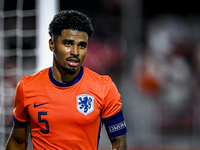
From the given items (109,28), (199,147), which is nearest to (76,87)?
(199,147)

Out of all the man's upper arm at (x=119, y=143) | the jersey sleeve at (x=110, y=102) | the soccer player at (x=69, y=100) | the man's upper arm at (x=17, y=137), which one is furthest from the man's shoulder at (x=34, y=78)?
the man's upper arm at (x=119, y=143)

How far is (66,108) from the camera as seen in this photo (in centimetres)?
164

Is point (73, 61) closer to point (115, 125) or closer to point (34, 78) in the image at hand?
point (34, 78)

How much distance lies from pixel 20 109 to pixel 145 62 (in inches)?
187

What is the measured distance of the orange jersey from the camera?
1.62 metres

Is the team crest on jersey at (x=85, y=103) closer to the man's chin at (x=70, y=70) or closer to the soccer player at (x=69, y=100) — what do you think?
the soccer player at (x=69, y=100)

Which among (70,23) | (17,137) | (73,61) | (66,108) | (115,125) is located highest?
(70,23)

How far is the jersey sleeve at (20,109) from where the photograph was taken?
5.64 ft

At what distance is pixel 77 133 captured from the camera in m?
1.62

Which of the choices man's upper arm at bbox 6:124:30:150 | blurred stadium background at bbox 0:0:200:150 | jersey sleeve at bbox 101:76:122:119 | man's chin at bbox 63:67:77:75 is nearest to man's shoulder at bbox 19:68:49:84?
man's chin at bbox 63:67:77:75

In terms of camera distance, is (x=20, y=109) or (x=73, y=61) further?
(x=20, y=109)

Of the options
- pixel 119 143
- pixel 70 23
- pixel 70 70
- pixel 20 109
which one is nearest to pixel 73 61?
pixel 70 70

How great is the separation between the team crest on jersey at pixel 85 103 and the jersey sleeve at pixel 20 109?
14.5 inches

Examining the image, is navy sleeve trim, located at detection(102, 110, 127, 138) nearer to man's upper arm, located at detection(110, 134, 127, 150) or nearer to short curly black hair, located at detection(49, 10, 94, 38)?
man's upper arm, located at detection(110, 134, 127, 150)
